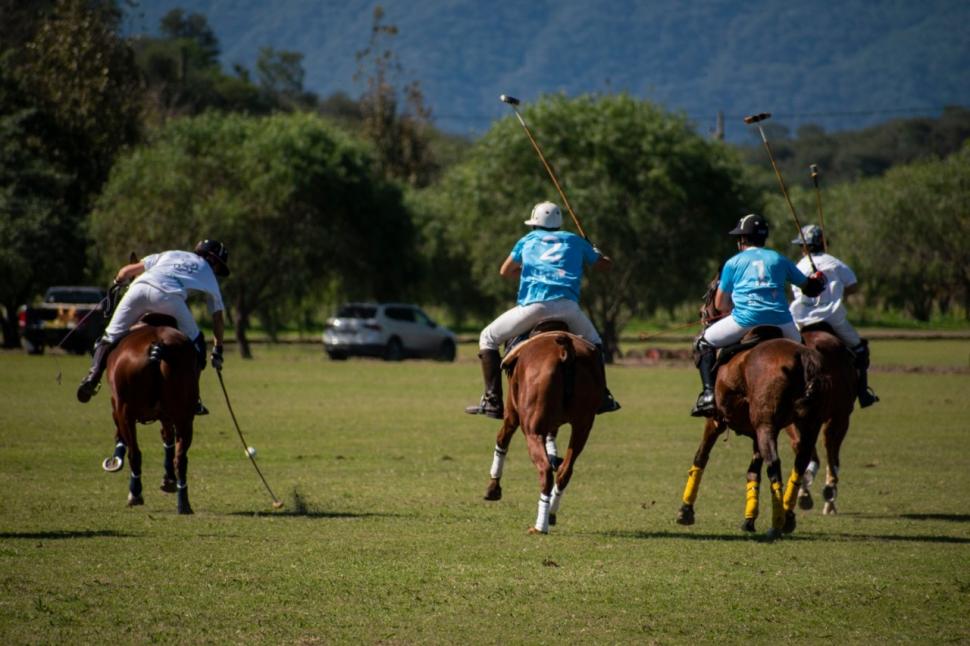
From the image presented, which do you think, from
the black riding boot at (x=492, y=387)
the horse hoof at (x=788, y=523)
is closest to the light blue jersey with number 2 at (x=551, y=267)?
the black riding boot at (x=492, y=387)

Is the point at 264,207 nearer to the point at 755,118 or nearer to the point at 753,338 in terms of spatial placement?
the point at 755,118

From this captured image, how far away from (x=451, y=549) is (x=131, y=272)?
16.8ft

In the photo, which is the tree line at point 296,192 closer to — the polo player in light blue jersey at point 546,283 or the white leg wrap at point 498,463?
the polo player in light blue jersey at point 546,283

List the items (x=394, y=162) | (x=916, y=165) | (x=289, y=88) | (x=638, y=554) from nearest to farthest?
(x=638, y=554) → (x=916, y=165) → (x=394, y=162) → (x=289, y=88)

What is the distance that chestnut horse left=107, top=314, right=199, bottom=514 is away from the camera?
14.6 m

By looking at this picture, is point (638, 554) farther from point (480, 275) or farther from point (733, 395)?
point (480, 275)

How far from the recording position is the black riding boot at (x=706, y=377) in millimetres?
14383

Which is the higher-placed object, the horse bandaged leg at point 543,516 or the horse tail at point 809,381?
the horse tail at point 809,381

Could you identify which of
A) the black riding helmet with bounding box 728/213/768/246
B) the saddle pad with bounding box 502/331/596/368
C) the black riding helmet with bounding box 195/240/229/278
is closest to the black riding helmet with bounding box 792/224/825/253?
the black riding helmet with bounding box 728/213/768/246

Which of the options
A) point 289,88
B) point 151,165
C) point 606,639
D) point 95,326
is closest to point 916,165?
point 151,165

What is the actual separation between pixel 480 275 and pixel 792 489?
156ft

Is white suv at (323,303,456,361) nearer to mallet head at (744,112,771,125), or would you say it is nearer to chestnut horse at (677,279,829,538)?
mallet head at (744,112,771,125)

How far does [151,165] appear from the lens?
2216 inches

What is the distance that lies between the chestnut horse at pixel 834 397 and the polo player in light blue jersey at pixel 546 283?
2.90 m
